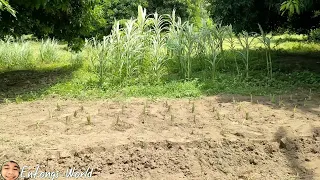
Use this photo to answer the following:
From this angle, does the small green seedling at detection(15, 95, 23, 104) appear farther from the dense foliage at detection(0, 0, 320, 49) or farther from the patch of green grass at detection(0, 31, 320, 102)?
the dense foliage at detection(0, 0, 320, 49)

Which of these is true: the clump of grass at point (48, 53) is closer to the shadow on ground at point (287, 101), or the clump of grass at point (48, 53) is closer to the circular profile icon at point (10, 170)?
the shadow on ground at point (287, 101)

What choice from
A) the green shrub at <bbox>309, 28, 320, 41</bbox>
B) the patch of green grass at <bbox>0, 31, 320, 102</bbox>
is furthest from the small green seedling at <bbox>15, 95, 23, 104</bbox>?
the green shrub at <bbox>309, 28, 320, 41</bbox>

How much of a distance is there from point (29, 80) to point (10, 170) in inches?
166

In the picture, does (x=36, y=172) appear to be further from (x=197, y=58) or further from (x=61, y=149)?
(x=197, y=58)

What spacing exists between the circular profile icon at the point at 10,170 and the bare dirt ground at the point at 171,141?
3.4 inches

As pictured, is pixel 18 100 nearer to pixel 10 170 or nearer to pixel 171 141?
pixel 10 170

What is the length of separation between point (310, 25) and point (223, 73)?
13.0 ft

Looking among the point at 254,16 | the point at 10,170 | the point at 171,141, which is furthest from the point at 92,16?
the point at 10,170

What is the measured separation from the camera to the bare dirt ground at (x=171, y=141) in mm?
3443

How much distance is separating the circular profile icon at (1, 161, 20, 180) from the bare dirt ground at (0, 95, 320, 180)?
0.28 ft

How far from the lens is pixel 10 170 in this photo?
3.24 m

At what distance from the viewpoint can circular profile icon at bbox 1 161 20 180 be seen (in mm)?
3193

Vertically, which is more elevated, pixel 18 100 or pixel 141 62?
pixel 141 62

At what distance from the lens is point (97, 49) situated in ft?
22.6
